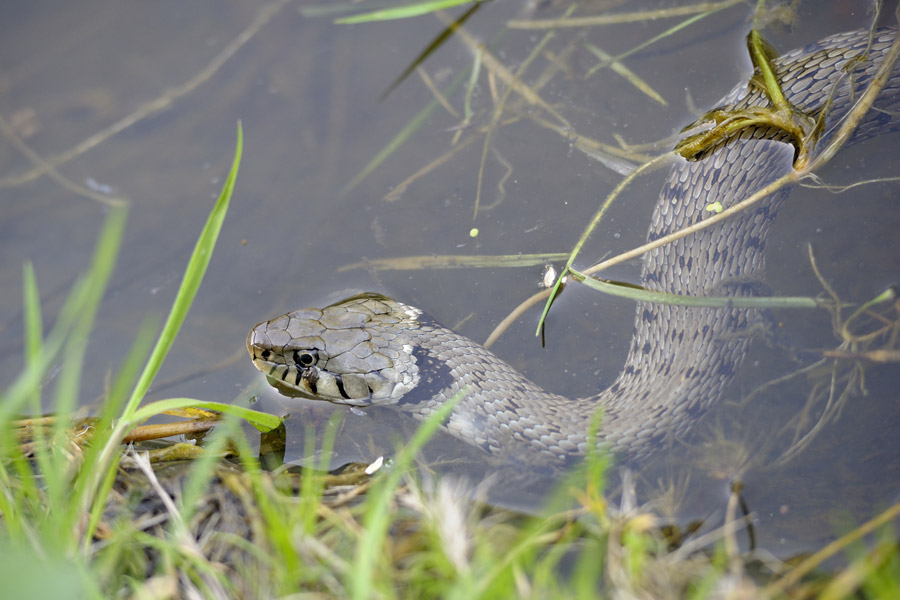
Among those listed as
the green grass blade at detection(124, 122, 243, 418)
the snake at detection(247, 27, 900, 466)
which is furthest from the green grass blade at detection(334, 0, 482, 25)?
the green grass blade at detection(124, 122, 243, 418)

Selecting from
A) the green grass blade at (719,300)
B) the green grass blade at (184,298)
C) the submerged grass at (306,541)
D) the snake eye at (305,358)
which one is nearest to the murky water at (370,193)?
the green grass blade at (719,300)

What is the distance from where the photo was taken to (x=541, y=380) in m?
3.14

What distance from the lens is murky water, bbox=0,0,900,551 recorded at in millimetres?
2938

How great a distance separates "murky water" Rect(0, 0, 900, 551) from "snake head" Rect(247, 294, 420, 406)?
13 centimetres

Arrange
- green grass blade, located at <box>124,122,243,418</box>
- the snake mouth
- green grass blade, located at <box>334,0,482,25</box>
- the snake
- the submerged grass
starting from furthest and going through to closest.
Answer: green grass blade, located at <box>334,0,482,25</box> → the snake mouth → the snake → green grass blade, located at <box>124,122,243,418</box> → the submerged grass

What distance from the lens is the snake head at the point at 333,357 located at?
3.06 metres

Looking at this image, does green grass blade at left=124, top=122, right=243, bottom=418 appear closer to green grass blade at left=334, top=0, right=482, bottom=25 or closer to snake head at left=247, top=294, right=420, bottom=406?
snake head at left=247, top=294, right=420, bottom=406

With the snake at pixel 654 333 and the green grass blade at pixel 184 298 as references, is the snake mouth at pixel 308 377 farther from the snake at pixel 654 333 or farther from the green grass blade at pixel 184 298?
the green grass blade at pixel 184 298

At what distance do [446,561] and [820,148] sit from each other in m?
2.64

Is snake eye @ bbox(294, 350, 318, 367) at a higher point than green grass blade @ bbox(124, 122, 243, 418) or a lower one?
higher

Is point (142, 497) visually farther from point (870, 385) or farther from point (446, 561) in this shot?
point (870, 385)

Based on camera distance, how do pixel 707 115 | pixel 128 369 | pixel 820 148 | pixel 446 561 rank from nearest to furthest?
pixel 446 561
pixel 128 369
pixel 820 148
pixel 707 115

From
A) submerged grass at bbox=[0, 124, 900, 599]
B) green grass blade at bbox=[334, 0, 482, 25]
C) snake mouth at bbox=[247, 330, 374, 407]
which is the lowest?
submerged grass at bbox=[0, 124, 900, 599]

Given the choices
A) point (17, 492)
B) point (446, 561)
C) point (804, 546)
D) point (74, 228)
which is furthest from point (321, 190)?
point (804, 546)
